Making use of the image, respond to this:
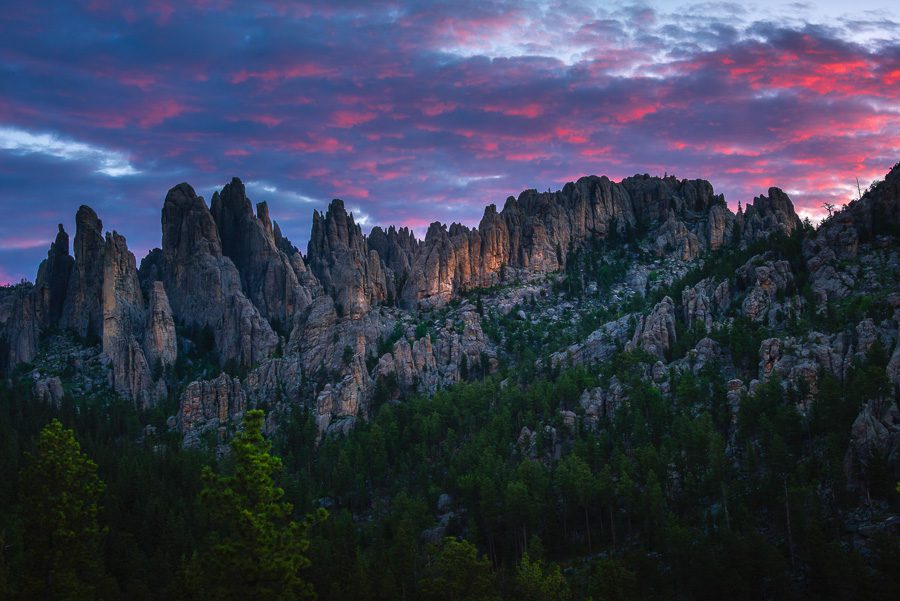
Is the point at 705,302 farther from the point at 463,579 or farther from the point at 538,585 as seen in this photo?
the point at 463,579

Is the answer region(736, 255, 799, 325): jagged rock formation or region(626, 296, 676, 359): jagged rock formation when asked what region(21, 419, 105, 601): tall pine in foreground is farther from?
region(736, 255, 799, 325): jagged rock formation

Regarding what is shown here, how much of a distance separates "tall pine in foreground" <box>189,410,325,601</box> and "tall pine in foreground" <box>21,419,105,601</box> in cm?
833

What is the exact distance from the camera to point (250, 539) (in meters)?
45.6

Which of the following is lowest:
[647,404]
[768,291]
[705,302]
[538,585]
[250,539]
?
[538,585]

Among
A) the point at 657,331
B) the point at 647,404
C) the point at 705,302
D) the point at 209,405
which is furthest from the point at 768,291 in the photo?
the point at 209,405

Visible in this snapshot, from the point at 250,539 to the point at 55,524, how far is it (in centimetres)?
1303

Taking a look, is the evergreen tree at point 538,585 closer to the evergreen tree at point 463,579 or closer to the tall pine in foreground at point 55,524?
the evergreen tree at point 463,579

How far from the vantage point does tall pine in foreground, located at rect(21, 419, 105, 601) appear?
48688mm

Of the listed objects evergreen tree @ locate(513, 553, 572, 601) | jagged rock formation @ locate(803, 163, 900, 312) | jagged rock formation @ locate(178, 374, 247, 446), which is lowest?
evergreen tree @ locate(513, 553, 572, 601)

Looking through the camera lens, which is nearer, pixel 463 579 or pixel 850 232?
pixel 463 579

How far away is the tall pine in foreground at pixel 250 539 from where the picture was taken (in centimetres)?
4525

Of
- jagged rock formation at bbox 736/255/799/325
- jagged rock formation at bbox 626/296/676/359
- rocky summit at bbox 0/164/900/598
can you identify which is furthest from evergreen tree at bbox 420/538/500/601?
jagged rock formation at bbox 736/255/799/325

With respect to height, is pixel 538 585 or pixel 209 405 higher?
pixel 209 405

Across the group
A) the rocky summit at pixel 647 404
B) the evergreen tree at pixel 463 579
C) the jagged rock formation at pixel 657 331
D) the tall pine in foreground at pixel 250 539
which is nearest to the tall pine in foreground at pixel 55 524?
the tall pine in foreground at pixel 250 539
